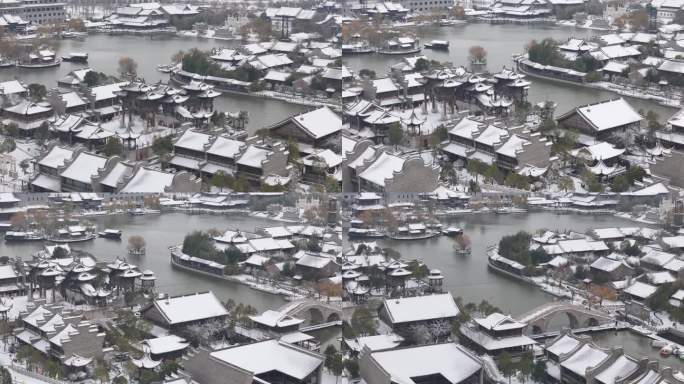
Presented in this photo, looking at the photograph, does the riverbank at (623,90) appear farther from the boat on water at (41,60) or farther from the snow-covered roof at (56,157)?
the snow-covered roof at (56,157)

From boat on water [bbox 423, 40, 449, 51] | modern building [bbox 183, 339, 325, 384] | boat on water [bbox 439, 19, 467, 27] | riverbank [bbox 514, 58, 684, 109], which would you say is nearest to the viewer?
Result: modern building [bbox 183, 339, 325, 384]

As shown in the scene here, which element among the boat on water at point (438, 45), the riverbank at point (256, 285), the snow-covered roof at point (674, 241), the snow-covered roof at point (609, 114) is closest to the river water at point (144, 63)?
the riverbank at point (256, 285)

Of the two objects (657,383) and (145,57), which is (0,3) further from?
(657,383)

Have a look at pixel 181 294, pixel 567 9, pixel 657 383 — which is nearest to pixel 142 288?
pixel 181 294

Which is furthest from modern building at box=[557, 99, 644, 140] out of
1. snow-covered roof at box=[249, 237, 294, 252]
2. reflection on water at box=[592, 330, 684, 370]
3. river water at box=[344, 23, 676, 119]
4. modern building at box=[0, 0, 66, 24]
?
modern building at box=[0, 0, 66, 24]

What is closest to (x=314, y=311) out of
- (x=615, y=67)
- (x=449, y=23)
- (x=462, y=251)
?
(x=462, y=251)

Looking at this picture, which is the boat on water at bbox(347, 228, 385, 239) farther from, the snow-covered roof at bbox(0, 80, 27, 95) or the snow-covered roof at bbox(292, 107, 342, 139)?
the snow-covered roof at bbox(0, 80, 27, 95)
